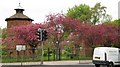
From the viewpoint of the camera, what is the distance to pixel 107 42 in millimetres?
59531

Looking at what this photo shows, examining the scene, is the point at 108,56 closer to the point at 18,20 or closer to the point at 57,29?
the point at 57,29

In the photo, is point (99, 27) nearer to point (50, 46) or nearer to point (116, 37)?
point (116, 37)

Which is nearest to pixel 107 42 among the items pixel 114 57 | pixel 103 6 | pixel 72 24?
pixel 72 24

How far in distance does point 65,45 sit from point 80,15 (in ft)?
115

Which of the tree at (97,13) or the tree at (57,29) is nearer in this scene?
the tree at (57,29)

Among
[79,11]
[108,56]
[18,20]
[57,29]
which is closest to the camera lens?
[108,56]

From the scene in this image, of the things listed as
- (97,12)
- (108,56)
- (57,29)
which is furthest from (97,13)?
(108,56)

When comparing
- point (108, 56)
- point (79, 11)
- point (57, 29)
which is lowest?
point (108, 56)

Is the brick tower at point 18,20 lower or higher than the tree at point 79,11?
lower

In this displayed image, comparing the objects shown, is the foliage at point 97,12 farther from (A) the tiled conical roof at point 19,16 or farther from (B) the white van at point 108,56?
(B) the white van at point 108,56

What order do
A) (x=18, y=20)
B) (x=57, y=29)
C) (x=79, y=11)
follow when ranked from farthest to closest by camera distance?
(x=79, y=11)
(x=18, y=20)
(x=57, y=29)

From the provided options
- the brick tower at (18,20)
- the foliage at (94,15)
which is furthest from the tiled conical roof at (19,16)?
the foliage at (94,15)

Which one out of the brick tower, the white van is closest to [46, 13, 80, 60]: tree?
the brick tower

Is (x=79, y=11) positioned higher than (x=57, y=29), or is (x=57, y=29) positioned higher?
(x=79, y=11)
